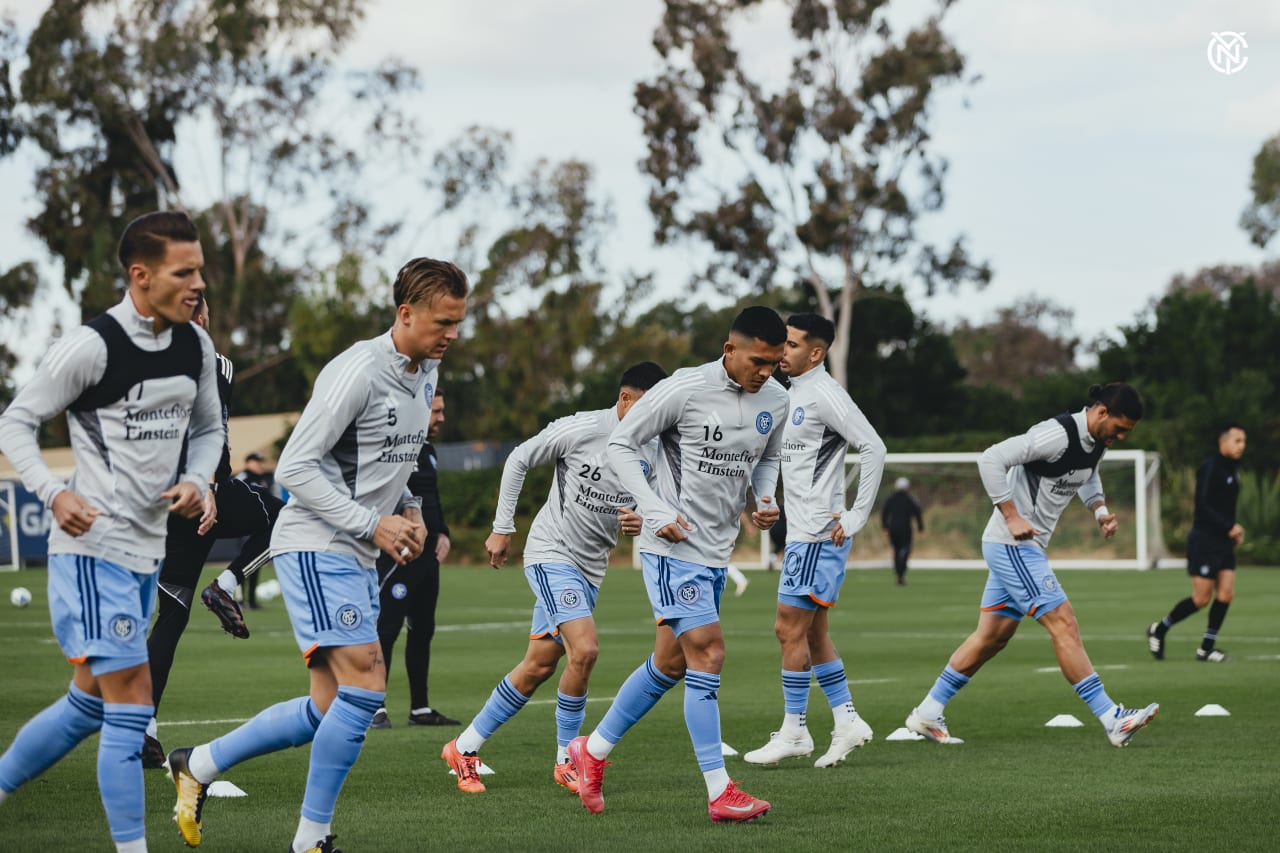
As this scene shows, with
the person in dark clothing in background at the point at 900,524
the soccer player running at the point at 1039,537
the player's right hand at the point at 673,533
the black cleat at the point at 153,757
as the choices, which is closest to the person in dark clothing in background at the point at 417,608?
the black cleat at the point at 153,757

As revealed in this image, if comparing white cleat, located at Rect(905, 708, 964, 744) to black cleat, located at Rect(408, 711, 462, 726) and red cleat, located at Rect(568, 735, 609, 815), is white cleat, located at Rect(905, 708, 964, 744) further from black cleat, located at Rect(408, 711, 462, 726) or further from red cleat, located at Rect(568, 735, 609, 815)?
red cleat, located at Rect(568, 735, 609, 815)

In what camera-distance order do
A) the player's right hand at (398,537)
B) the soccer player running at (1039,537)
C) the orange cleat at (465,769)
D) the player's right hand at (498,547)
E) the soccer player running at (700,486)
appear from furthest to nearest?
the soccer player running at (1039,537) → the player's right hand at (498,547) → the orange cleat at (465,769) → the soccer player running at (700,486) → the player's right hand at (398,537)

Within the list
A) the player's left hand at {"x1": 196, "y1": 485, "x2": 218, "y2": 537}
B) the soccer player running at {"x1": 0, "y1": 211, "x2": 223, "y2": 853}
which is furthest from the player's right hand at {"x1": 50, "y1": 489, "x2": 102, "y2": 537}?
the player's left hand at {"x1": 196, "y1": 485, "x2": 218, "y2": 537}

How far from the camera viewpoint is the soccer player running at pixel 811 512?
32.6 ft

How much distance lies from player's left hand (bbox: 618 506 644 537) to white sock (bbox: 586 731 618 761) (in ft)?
3.20

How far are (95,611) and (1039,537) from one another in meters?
6.48

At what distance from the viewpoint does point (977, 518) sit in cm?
4331

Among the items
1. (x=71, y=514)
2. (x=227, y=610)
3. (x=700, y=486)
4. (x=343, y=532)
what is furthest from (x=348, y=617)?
(x=227, y=610)

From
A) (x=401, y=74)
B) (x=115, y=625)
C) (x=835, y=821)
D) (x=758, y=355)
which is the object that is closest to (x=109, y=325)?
(x=115, y=625)

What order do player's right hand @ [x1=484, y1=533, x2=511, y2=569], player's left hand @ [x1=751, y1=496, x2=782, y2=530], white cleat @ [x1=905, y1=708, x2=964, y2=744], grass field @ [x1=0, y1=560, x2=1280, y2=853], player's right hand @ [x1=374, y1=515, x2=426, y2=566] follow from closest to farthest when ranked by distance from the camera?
player's right hand @ [x1=374, y1=515, x2=426, y2=566] → grass field @ [x1=0, y1=560, x2=1280, y2=853] → player's left hand @ [x1=751, y1=496, x2=782, y2=530] → player's right hand @ [x1=484, y1=533, x2=511, y2=569] → white cleat @ [x1=905, y1=708, x2=964, y2=744]

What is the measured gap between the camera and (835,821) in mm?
→ 7699

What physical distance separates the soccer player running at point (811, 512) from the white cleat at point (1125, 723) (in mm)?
1561

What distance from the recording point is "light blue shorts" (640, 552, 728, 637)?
26.3 ft

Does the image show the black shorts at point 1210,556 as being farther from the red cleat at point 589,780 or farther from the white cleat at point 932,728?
the red cleat at point 589,780
